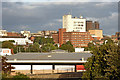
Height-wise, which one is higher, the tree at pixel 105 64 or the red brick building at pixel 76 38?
the red brick building at pixel 76 38

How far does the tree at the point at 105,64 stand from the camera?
796 inches

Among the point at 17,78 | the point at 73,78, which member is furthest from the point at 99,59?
the point at 17,78

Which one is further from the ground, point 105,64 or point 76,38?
point 76,38

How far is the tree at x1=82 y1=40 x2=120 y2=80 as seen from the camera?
2022 centimetres

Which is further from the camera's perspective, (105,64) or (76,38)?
(76,38)

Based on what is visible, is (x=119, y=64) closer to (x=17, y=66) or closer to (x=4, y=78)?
(x=4, y=78)

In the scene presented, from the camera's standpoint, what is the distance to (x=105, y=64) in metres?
21.6

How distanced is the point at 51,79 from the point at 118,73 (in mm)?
8159

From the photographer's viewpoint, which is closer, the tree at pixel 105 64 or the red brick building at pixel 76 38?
the tree at pixel 105 64

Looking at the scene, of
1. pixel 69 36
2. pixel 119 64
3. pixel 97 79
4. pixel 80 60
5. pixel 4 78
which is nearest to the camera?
pixel 4 78

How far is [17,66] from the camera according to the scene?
42594mm

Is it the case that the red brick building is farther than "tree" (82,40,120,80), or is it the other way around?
the red brick building

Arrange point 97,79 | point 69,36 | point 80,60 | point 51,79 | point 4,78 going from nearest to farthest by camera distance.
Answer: point 4,78 → point 97,79 → point 51,79 → point 80,60 → point 69,36

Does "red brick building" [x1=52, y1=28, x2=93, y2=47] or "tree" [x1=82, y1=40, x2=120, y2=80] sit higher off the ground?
"red brick building" [x1=52, y1=28, x2=93, y2=47]
